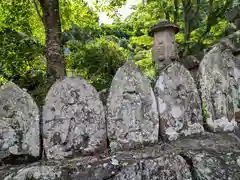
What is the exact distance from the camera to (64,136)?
4.50 ft

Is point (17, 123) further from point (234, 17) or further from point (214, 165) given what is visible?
point (234, 17)

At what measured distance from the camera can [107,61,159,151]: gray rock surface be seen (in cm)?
144

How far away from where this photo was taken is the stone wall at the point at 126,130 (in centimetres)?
127

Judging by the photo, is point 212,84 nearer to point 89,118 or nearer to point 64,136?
point 89,118

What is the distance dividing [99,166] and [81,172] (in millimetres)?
103

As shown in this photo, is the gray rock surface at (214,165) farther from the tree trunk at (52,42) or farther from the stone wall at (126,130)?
the tree trunk at (52,42)

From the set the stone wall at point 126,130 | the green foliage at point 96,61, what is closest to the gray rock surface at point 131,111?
the stone wall at point 126,130

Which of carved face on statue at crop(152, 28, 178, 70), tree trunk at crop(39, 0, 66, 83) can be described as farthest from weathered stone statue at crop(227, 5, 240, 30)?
tree trunk at crop(39, 0, 66, 83)

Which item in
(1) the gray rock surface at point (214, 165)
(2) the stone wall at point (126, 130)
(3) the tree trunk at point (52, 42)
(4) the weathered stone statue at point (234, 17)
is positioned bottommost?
(1) the gray rock surface at point (214, 165)

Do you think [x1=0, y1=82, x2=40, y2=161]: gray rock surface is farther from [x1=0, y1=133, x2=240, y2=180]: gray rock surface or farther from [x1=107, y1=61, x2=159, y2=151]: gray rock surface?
[x1=107, y1=61, x2=159, y2=151]: gray rock surface

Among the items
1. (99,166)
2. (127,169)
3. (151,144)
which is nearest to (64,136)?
(99,166)

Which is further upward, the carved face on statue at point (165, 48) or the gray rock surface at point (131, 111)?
the carved face on statue at point (165, 48)

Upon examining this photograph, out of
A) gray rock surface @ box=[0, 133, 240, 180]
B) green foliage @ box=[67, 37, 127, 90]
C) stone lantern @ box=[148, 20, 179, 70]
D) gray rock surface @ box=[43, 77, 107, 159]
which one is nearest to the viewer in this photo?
gray rock surface @ box=[0, 133, 240, 180]

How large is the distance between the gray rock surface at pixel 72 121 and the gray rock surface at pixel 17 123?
0.07 metres
